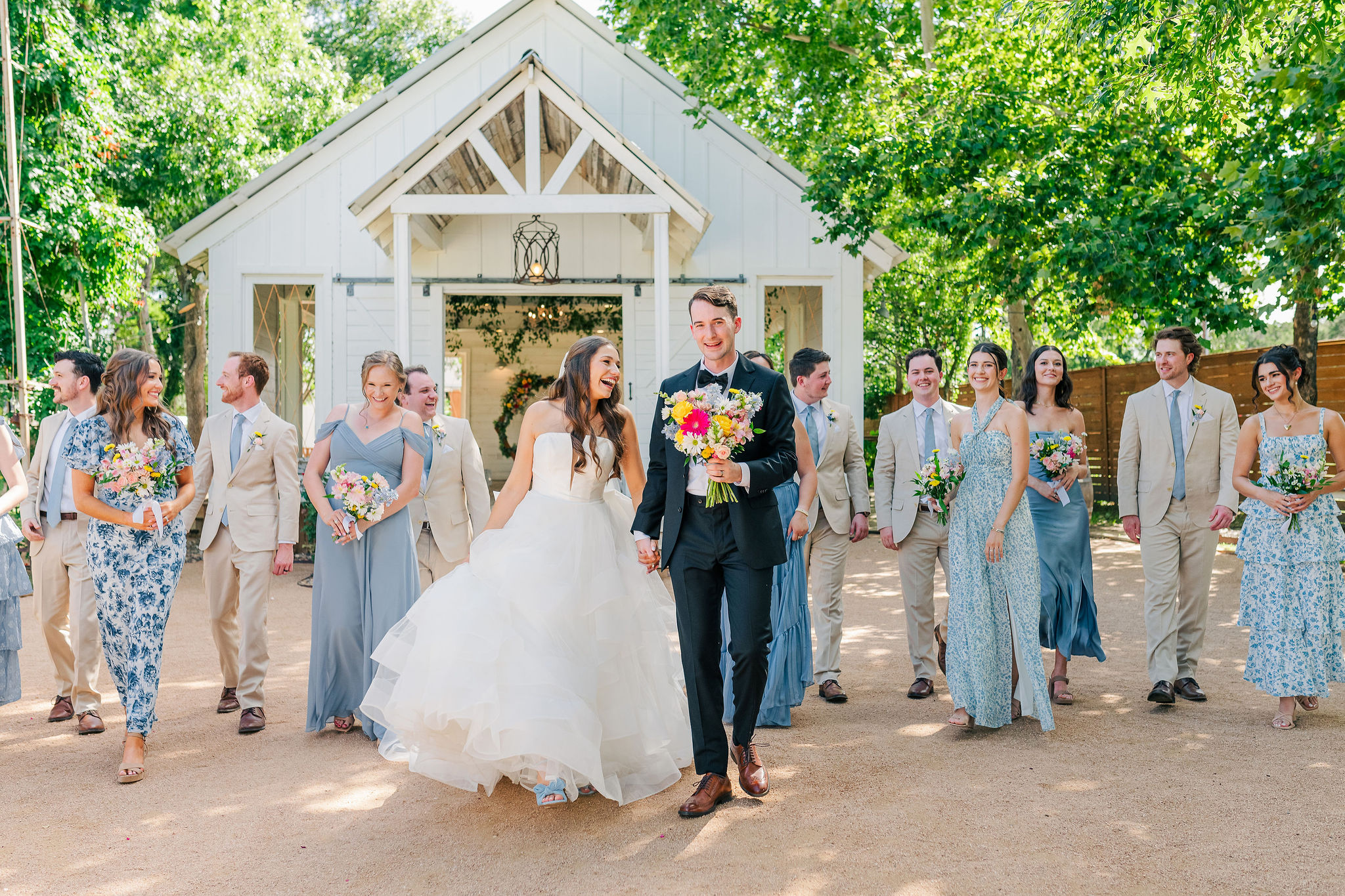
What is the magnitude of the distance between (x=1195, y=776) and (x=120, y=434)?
5.40m

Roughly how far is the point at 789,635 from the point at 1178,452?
264 centimetres

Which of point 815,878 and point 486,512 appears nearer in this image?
point 815,878

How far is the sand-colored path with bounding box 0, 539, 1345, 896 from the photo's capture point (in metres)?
3.52

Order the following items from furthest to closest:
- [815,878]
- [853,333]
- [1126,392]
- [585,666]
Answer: [1126,392] → [853,333] → [585,666] → [815,878]

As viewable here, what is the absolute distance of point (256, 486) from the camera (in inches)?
229

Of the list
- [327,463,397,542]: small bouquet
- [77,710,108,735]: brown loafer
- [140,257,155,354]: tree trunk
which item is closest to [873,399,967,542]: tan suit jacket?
[327,463,397,542]: small bouquet

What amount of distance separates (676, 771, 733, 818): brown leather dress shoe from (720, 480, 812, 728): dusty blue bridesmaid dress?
1.16m

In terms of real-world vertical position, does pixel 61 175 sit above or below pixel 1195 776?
above

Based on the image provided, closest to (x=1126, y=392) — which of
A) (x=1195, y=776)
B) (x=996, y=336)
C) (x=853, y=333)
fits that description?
(x=853, y=333)

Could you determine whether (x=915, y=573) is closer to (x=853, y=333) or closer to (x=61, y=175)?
(x=853, y=333)

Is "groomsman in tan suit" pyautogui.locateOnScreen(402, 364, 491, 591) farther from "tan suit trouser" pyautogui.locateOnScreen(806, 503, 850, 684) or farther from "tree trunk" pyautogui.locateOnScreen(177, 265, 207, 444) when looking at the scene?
"tree trunk" pyautogui.locateOnScreen(177, 265, 207, 444)

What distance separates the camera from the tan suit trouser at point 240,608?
5.66 meters

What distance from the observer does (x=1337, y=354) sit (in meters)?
14.0

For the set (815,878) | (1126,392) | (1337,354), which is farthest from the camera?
(1126,392)
